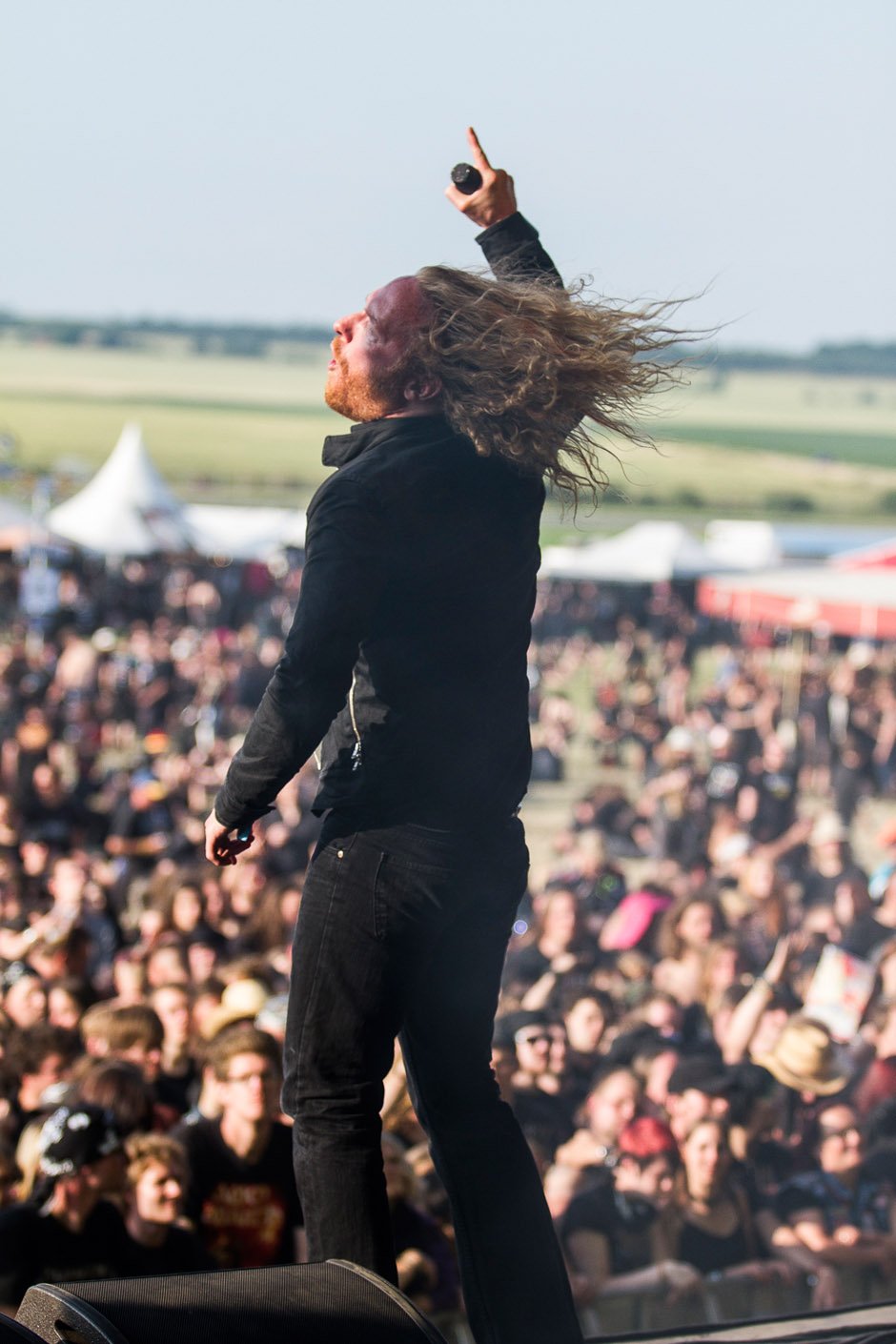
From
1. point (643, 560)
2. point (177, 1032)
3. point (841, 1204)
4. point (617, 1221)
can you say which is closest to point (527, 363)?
point (617, 1221)

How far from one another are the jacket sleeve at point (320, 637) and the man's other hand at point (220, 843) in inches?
2.2

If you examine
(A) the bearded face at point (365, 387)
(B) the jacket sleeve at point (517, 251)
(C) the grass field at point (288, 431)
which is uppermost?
(C) the grass field at point (288, 431)

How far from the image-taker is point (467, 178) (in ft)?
7.31

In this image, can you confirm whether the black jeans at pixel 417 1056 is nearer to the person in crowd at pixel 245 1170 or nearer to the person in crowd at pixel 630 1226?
the person in crowd at pixel 245 1170

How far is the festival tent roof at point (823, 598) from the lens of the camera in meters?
15.4

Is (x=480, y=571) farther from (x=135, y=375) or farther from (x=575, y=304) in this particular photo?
(x=135, y=375)

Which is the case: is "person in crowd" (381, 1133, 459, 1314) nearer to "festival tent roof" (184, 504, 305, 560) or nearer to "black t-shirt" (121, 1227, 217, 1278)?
"black t-shirt" (121, 1227, 217, 1278)

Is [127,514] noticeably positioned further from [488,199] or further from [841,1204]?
[488,199]

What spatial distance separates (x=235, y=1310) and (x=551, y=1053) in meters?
2.54

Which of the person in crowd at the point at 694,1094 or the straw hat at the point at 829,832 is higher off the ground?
the straw hat at the point at 829,832

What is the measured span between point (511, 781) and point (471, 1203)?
589 millimetres

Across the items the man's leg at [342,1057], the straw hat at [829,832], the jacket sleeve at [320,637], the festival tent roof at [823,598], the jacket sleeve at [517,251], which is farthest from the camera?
the festival tent roof at [823,598]

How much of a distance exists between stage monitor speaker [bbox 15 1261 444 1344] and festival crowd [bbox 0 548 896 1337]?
1.33 metres

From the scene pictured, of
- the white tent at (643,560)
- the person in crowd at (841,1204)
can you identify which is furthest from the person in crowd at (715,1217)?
the white tent at (643,560)
